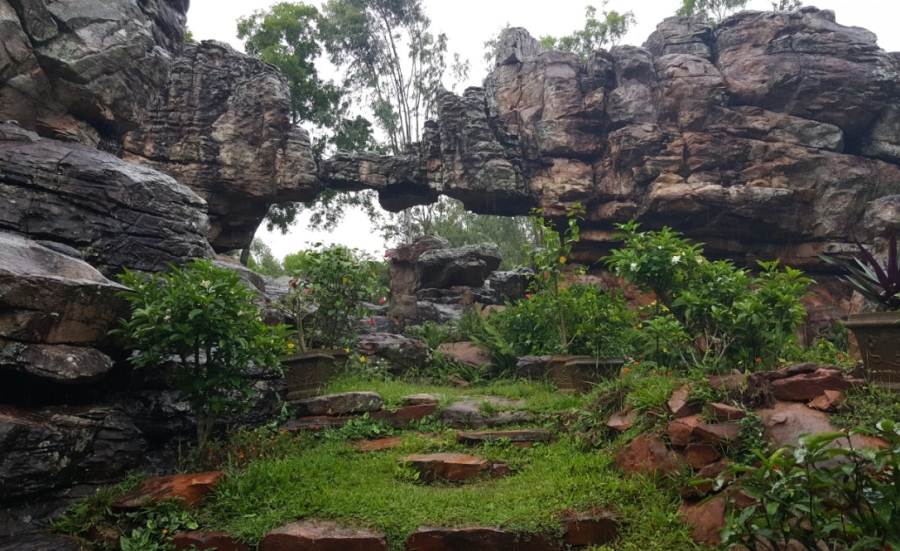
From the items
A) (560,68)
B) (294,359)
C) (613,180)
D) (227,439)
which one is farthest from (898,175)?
(227,439)

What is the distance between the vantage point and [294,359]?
6.20 m

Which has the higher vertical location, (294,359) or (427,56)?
(427,56)

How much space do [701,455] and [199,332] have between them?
142 inches

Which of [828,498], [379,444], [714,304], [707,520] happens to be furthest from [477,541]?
[714,304]

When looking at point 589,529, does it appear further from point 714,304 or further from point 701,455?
point 714,304

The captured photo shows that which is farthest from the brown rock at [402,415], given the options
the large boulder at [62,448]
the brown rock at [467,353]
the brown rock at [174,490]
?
the brown rock at [467,353]

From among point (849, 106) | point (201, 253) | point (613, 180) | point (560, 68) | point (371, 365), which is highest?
point (560, 68)

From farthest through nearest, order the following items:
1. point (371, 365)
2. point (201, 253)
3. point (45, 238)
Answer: point (371, 365)
point (201, 253)
point (45, 238)

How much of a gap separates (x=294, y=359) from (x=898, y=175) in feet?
48.5

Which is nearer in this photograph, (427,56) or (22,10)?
(22,10)

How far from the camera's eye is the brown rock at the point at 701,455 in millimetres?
3586

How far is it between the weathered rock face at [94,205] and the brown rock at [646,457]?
4.99 metres

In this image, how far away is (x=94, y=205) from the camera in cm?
577

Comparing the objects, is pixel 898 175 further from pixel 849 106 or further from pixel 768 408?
pixel 768 408
